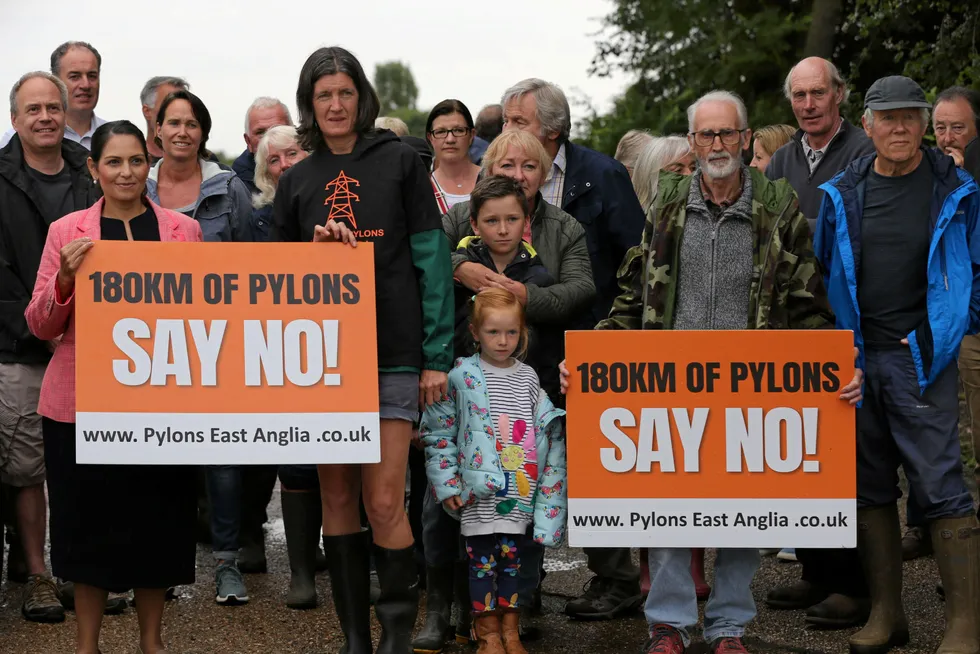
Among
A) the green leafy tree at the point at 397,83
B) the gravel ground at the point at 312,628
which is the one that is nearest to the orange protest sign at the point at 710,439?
the gravel ground at the point at 312,628

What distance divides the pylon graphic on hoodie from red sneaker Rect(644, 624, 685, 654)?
2008mm

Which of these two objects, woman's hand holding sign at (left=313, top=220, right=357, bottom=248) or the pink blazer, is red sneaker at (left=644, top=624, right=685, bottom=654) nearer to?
woman's hand holding sign at (left=313, top=220, right=357, bottom=248)

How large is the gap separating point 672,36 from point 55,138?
11.5 meters

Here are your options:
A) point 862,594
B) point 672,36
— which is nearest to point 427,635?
point 862,594

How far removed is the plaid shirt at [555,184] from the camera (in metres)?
7.02

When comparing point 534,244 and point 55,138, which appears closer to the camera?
point 534,244

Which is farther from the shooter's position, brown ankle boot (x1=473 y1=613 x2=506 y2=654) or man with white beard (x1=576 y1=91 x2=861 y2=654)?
brown ankle boot (x1=473 y1=613 x2=506 y2=654)

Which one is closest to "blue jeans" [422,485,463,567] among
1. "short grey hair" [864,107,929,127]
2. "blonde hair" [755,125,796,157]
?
"short grey hair" [864,107,929,127]

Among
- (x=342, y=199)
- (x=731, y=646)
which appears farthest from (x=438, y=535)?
(x=342, y=199)

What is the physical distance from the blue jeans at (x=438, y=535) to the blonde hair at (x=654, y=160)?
2.05 m

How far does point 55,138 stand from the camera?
686cm

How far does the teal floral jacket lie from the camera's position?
5.72 metres

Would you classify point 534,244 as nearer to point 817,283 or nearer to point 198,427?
point 817,283

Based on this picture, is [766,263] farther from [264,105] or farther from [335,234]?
[264,105]
